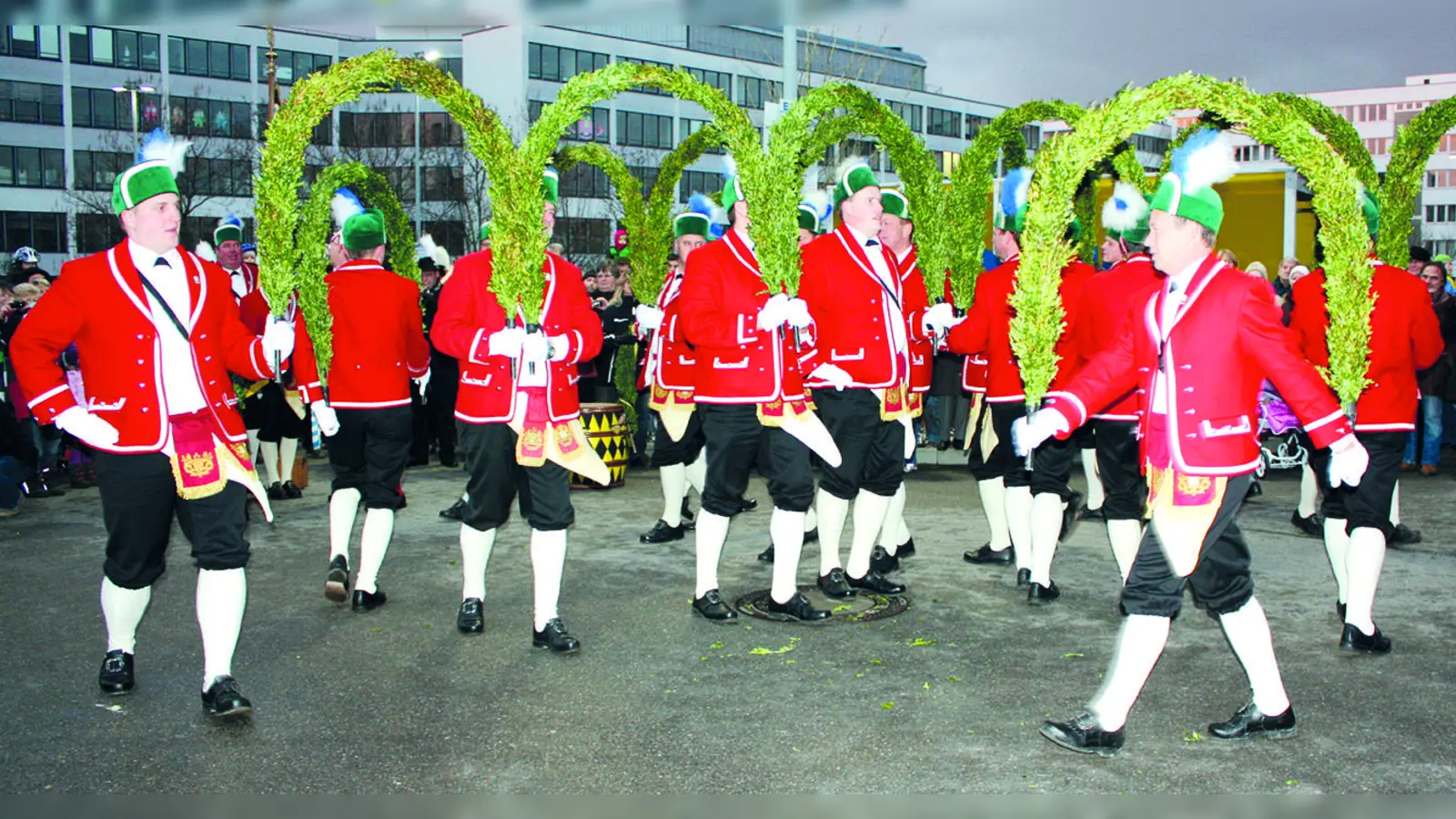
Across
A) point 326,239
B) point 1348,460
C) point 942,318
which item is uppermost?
point 326,239

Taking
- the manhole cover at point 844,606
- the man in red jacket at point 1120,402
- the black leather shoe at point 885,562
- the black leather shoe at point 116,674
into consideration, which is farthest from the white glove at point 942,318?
the black leather shoe at point 116,674

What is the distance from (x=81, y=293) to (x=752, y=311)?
10.2 feet

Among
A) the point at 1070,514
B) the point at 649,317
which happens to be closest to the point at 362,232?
the point at 649,317

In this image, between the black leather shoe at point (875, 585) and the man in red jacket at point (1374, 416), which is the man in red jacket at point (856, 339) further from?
the man in red jacket at point (1374, 416)

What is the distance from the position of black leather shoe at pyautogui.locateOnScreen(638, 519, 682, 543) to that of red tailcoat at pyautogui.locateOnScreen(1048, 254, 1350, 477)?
489 centimetres

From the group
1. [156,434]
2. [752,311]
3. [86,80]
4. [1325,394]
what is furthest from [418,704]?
[86,80]

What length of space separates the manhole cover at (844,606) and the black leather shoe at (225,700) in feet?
8.82

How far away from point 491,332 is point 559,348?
1.15 feet

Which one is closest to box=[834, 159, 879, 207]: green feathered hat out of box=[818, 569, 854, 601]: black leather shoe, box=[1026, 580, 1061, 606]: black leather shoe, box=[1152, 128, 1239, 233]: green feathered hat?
box=[818, 569, 854, 601]: black leather shoe

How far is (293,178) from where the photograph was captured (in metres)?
5.99

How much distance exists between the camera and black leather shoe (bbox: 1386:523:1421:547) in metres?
9.00

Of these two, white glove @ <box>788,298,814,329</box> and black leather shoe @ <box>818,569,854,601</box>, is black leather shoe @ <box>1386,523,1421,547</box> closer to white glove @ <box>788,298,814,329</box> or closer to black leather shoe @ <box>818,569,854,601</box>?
black leather shoe @ <box>818,569,854,601</box>

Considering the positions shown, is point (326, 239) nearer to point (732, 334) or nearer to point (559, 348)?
point (559, 348)

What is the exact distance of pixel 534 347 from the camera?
6207 mm
